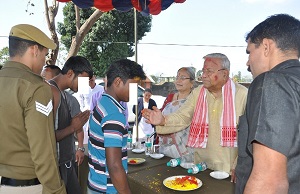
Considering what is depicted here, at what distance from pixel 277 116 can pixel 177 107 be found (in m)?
2.76

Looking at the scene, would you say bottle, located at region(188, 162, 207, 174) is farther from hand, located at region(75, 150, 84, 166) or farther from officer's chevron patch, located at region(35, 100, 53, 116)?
hand, located at region(75, 150, 84, 166)

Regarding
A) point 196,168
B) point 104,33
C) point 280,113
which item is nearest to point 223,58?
point 196,168

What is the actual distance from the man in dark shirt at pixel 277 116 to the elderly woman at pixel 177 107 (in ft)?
6.16

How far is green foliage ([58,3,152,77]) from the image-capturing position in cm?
1568

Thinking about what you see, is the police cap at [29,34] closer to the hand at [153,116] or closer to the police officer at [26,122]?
the police officer at [26,122]

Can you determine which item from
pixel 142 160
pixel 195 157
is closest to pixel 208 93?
pixel 195 157

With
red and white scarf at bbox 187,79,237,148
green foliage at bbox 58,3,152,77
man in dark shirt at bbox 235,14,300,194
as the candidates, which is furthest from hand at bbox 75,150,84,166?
green foliage at bbox 58,3,152,77

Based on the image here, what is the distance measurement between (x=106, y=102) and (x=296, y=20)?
1.12 m

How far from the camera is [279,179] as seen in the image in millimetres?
881

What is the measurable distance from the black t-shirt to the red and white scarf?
1.41m

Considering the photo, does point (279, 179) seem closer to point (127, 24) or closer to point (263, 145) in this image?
point (263, 145)

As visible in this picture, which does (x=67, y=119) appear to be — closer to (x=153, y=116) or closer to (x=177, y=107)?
(x=153, y=116)

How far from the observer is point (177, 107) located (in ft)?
11.9

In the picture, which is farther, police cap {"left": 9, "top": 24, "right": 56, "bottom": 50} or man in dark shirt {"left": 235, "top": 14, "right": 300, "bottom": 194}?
police cap {"left": 9, "top": 24, "right": 56, "bottom": 50}
